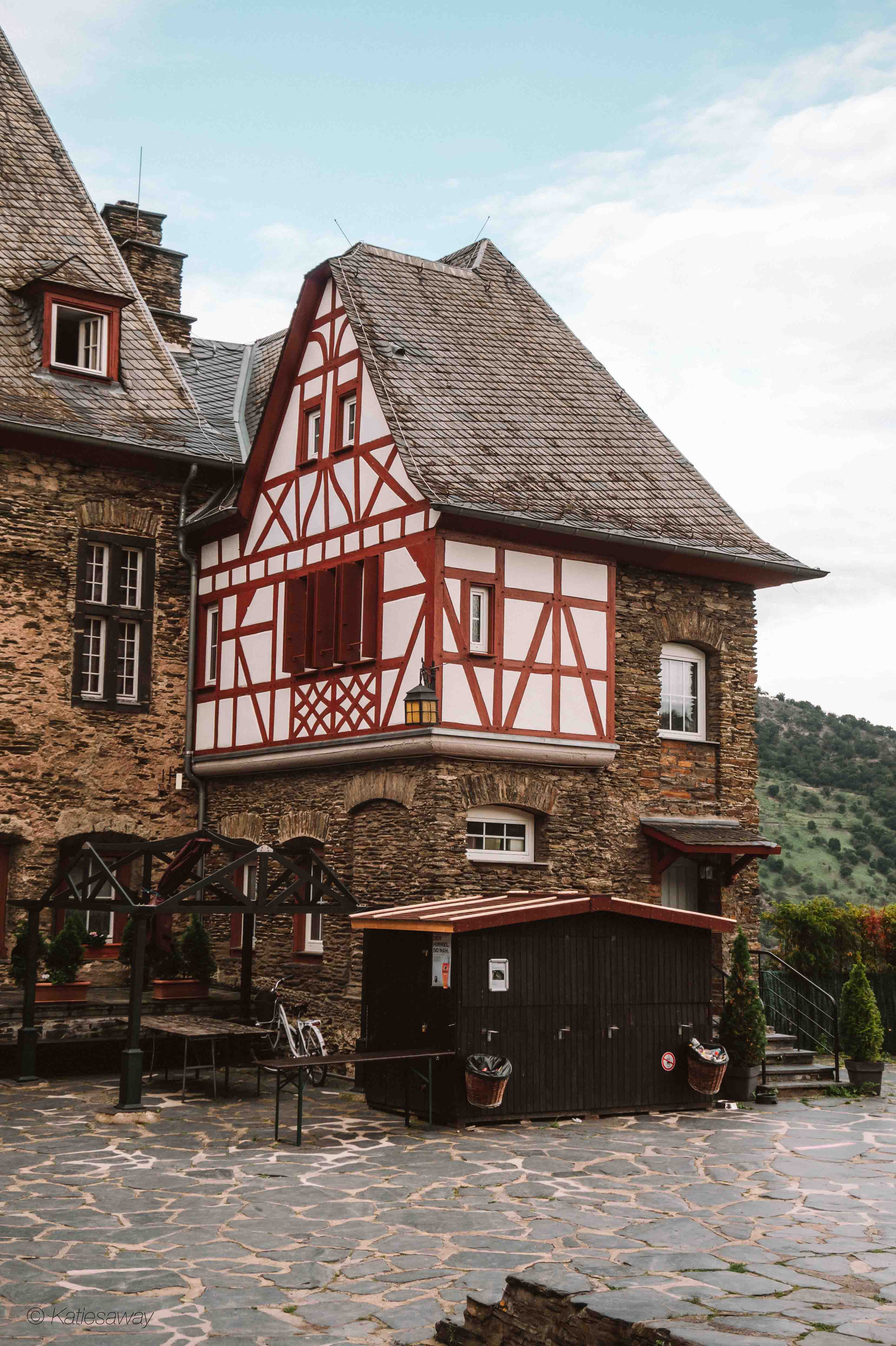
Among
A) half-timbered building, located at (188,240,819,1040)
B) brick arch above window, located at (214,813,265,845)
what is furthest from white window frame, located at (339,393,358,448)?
brick arch above window, located at (214,813,265,845)

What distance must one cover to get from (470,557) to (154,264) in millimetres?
10300

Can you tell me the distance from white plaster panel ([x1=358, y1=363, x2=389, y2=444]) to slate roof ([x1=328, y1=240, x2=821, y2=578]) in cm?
17

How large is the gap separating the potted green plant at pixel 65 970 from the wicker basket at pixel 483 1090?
5130 mm

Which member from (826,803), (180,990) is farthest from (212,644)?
(826,803)

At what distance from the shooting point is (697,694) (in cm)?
1841

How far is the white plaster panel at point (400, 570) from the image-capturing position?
52.0ft

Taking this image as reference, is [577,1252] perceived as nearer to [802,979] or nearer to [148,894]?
[148,894]

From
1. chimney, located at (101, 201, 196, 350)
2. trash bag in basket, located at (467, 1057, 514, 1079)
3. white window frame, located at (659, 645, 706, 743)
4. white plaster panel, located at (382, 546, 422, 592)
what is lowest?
trash bag in basket, located at (467, 1057, 514, 1079)

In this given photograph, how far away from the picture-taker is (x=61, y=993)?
15.8 meters

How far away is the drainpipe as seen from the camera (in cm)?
1953

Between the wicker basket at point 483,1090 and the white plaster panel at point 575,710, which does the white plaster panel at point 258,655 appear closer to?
the white plaster panel at point 575,710

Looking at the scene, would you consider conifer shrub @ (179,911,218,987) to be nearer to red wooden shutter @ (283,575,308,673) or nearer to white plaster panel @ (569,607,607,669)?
red wooden shutter @ (283,575,308,673)

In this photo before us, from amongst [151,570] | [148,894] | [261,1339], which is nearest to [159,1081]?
[148,894]

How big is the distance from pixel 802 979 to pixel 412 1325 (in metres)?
13.5
